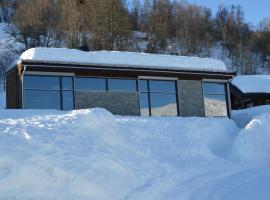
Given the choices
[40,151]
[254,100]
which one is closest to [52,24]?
[254,100]

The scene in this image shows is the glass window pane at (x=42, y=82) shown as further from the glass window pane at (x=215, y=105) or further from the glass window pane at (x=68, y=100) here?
the glass window pane at (x=215, y=105)

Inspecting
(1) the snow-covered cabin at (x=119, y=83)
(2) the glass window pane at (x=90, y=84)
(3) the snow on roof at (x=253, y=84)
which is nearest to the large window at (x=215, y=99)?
(1) the snow-covered cabin at (x=119, y=83)

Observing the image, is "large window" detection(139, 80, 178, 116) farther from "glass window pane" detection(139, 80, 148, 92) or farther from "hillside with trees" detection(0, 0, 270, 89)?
"hillside with trees" detection(0, 0, 270, 89)

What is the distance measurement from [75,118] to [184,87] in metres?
11.4

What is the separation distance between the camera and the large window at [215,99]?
25031 millimetres

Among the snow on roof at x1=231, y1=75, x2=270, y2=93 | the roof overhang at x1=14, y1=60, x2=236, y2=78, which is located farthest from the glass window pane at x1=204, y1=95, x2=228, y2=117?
the snow on roof at x1=231, y1=75, x2=270, y2=93

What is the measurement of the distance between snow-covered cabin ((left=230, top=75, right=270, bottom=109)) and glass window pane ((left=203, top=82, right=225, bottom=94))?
1406 cm

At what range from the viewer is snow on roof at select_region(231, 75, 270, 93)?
39750 mm

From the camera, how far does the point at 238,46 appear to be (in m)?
69.4

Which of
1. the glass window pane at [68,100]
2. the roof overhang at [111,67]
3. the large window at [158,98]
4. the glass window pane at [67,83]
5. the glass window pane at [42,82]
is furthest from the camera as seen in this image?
the large window at [158,98]

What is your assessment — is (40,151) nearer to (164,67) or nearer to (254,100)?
(164,67)

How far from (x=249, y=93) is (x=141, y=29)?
24.5 m

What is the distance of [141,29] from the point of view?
6094cm

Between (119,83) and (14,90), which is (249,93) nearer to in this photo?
(119,83)
